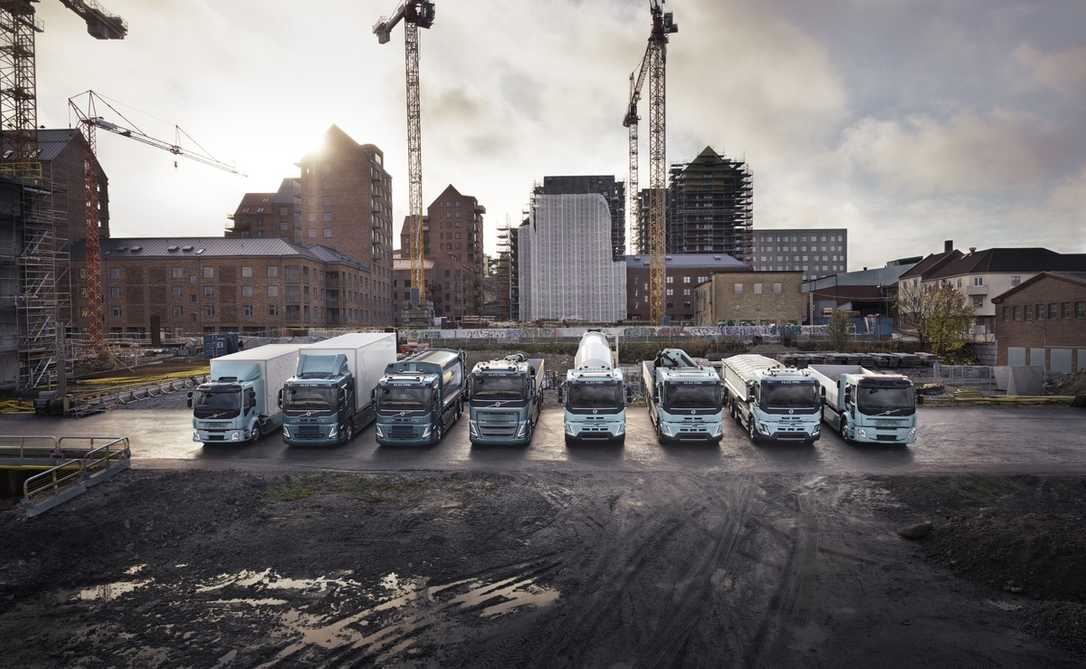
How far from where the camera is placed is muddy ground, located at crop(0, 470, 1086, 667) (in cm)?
883

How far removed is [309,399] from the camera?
2112cm

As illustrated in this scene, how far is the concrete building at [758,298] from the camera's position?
7325 cm

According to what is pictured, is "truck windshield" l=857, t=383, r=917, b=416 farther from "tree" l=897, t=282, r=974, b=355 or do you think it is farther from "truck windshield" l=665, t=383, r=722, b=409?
"tree" l=897, t=282, r=974, b=355

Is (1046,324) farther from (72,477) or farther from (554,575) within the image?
(72,477)

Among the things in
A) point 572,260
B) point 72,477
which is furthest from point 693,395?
point 572,260

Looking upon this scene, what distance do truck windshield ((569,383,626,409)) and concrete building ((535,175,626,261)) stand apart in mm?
95023

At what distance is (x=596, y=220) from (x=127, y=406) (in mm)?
74482

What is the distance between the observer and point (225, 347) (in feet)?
162

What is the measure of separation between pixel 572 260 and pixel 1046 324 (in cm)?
6377

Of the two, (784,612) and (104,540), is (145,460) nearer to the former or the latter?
(104,540)

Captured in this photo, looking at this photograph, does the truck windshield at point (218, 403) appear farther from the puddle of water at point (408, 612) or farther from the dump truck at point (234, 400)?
the puddle of water at point (408, 612)

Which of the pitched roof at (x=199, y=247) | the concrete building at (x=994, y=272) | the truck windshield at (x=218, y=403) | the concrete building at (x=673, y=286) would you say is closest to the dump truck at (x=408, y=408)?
the truck windshield at (x=218, y=403)

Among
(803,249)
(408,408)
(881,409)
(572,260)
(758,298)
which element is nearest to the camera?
(881,409)

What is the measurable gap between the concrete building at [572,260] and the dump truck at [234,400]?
74.2 meters
